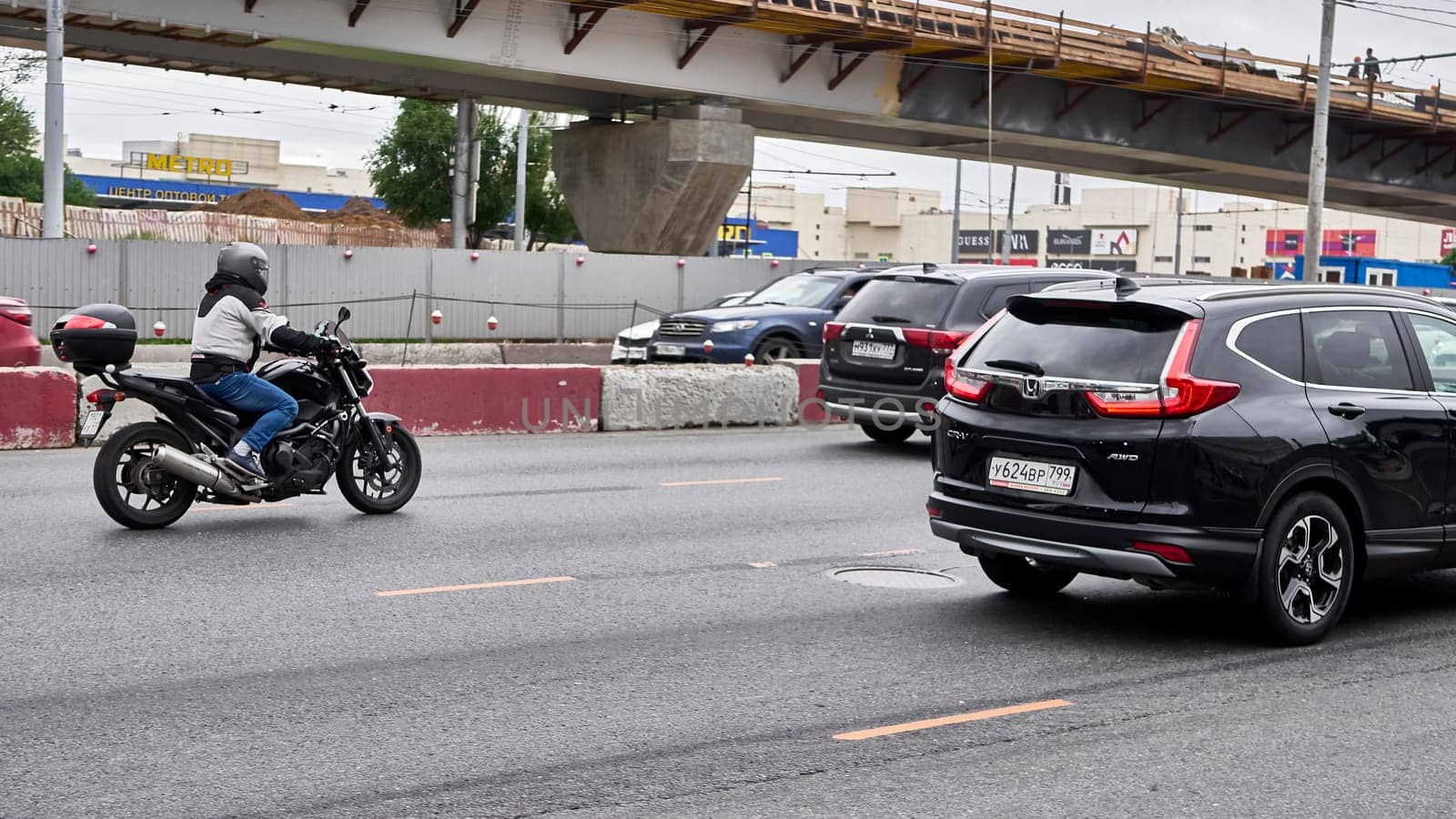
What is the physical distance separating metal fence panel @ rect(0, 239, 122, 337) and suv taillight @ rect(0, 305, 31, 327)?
35.1 feet

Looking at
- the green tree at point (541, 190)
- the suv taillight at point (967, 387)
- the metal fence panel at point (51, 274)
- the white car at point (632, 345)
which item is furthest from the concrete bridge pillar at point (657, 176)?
the green tree at point (541, 190)

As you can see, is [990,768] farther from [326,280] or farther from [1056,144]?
[1056,144]

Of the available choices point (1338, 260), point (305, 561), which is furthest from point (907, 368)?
point (1338, 260)

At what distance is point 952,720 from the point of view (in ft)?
19.3

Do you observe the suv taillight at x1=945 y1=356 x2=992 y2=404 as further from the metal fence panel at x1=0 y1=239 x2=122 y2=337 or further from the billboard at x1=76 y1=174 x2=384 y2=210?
the billboard at x1=76 y1=174 x2=384 y2=210

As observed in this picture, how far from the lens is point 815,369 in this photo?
18.8 metres

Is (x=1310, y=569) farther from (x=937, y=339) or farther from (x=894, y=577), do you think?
(x=937, y=339)

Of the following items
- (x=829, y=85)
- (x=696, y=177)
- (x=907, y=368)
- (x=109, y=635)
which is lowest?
(x=109, y=635)

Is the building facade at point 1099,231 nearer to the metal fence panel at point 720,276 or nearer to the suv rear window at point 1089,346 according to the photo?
the metal fence panel at point 720,276

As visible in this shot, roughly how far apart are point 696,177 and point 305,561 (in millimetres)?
30705

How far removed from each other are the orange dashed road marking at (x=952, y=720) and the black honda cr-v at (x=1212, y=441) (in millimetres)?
1071

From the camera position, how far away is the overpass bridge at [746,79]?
108 feet

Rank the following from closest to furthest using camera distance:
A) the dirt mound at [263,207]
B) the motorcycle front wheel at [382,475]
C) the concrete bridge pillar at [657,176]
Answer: the motorcycle front wheel at [382,475] → the concrete bridge pillar at [657,176] → the dirt mound at [263,207]

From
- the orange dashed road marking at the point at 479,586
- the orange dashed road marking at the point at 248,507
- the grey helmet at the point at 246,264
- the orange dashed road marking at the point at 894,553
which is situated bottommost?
the orange dashed road marking at the point at 248,507
